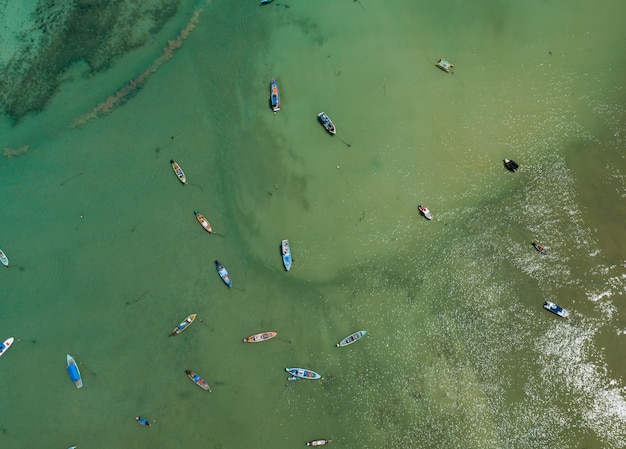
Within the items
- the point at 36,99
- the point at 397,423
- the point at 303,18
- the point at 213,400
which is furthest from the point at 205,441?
the point at 303,18

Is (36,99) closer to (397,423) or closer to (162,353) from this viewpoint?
(162,353)

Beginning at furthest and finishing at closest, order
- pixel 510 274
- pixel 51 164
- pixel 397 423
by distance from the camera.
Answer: pixel 51 164 < pixel 510 274 < pixel 397 423

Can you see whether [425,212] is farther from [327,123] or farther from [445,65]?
[445,65]

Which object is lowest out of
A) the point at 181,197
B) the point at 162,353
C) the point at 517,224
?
the point at 162,353

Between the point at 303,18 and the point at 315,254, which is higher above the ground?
the point at 303,18

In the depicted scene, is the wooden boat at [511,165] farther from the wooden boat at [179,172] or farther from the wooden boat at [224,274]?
the wooden boat at [179,172]

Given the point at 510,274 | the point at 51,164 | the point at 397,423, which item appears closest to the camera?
the point at 397,423

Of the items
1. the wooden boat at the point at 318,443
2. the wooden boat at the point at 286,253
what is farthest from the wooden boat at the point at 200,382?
the wooden boat at the point at 286,253

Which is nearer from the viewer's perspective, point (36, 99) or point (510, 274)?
point (510, 274)
